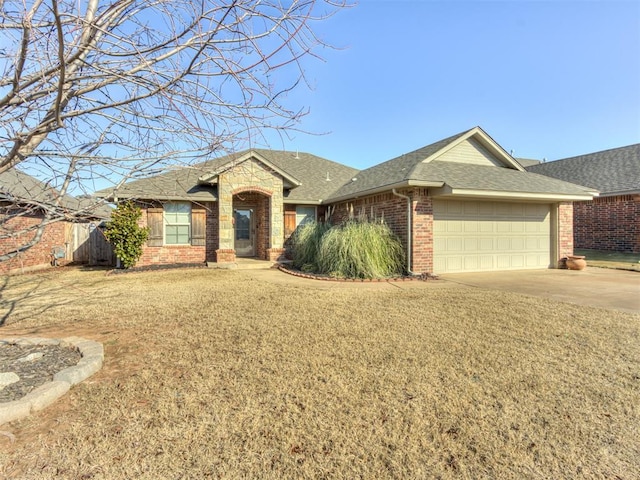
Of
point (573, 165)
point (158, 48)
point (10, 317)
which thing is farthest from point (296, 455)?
point (573, 165)

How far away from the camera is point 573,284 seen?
8211 mm

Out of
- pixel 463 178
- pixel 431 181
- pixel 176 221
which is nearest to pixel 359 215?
pixel 431 181

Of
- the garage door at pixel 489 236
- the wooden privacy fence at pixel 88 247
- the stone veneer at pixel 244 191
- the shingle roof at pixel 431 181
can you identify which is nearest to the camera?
the shingle roof at pixel 431 181

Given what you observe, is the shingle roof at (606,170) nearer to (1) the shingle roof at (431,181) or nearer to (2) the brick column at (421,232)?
(1) the shingle roof at (431,181)

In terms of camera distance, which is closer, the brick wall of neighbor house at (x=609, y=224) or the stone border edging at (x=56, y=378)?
the stone border edging at (x=56, y=378)

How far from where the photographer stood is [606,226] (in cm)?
1466

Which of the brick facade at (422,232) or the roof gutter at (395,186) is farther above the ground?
the roof gutter at (395,186)

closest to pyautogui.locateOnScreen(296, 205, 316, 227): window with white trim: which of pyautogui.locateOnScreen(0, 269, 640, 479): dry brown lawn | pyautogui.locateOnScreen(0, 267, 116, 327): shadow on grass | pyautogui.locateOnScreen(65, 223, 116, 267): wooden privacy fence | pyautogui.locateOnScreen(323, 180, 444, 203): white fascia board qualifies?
pyautogui.locateOnScreen(323, 180, 444, 203): white fascia board

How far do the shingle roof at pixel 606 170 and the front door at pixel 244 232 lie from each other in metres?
15.1

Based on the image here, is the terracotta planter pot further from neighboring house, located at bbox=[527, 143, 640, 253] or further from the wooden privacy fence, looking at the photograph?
the wooden privacy fence

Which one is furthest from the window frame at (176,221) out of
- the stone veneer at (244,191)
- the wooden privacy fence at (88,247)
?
the wooden privacy fence at (88,247)

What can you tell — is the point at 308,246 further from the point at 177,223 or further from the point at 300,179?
the point at 300,179

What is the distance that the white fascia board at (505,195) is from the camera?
930 centimetres

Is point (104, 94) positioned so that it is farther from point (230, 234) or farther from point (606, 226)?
point (606, 226)
